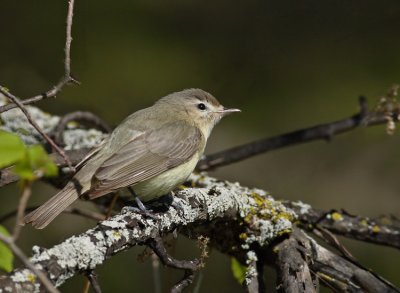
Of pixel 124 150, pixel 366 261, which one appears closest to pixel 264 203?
pixel 124 150

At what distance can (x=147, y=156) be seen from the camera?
3.56 metres

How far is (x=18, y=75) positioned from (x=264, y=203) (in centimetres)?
343

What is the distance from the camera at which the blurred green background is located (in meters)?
5.62

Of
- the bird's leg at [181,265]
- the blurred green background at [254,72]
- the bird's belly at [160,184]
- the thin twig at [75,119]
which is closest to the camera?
the bird's leg at [181,265]

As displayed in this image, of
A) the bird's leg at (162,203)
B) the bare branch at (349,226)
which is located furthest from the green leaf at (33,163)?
the bare branch at (349,226)

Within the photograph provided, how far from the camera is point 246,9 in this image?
6.68 metres

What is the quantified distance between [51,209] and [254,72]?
3.54 m

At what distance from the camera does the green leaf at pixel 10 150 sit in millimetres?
1548

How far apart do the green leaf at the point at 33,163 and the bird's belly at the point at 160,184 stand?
5.91ft

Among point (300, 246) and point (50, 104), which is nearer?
point (300, 246)

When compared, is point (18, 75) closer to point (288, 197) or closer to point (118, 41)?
point (118, 41)

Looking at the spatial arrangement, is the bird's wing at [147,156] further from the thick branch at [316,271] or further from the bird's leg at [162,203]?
the thick branch at [316,271]

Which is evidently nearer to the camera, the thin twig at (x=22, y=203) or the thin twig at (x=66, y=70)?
the thin twig at (x=22, y=203)

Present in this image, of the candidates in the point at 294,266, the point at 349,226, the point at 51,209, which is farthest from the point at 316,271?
the point at 51,209
